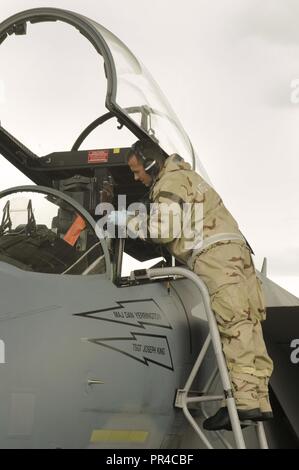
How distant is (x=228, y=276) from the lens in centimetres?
387

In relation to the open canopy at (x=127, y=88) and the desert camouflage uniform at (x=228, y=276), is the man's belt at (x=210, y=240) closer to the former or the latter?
the desert camouflage uniform at (x=228, y=276)

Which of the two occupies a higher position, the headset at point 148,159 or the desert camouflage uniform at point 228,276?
the headset at point 148,159

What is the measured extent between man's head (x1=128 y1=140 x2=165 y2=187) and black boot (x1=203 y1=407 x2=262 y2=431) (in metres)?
1.44

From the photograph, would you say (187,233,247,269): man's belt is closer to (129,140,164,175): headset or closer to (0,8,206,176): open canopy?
(129,140,164,175): headset

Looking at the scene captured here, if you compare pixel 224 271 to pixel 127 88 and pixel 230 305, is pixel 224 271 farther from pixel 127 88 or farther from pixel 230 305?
pixel 127 88

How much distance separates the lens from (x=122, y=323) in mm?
3471

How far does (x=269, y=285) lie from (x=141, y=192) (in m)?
2.11

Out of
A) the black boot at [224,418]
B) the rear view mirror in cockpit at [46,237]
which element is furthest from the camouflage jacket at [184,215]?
the black boot at [224,418]

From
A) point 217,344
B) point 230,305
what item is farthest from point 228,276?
point 217,344

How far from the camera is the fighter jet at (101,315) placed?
2.94 metres

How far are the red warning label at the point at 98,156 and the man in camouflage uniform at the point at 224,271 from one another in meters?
0.51

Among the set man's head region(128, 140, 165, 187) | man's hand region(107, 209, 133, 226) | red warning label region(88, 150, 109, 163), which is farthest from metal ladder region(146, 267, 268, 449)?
red warning label region(88, 150, 109, 163)

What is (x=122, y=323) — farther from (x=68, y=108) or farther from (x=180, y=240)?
(x=68, y=108)

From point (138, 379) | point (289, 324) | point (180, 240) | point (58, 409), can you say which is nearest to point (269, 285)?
point (289, 324)
